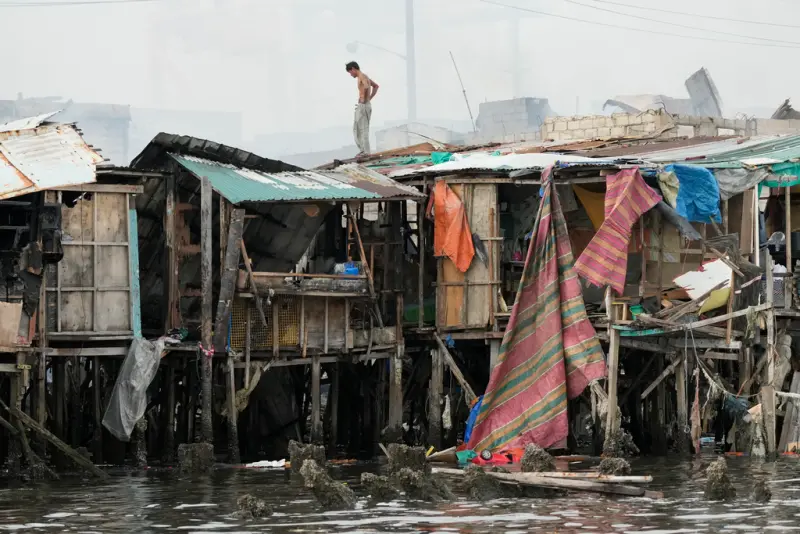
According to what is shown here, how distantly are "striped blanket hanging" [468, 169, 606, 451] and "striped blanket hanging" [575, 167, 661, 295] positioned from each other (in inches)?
11.9

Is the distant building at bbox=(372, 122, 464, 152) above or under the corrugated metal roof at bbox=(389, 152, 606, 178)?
above

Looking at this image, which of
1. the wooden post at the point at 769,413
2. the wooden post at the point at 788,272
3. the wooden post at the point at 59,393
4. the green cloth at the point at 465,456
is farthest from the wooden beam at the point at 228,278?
the wooden post at the point at 788,272

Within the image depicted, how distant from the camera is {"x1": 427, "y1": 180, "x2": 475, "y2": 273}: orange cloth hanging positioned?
82.9ft

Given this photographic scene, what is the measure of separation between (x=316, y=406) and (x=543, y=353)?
143 inches

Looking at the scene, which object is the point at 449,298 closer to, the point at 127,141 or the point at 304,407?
the point at 304,407

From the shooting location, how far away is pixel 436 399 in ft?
Result: 85.0

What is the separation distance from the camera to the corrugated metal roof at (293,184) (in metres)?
22.9

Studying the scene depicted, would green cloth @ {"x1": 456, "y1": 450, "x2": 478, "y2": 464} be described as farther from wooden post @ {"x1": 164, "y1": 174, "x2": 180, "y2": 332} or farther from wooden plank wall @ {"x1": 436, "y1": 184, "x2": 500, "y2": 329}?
wooden post @ {"x1": 164, "y1": 174, "x2": 180, "y2": 332}

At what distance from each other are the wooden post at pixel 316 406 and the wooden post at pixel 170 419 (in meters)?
2.15

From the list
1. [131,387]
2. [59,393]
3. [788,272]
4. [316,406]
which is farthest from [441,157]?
[59,393]

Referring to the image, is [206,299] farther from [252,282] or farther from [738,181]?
[738,181]

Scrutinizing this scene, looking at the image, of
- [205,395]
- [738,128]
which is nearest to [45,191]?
[205,395]

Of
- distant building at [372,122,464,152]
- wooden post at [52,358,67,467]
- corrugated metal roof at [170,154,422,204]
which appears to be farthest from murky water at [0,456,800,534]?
distant building at [372,122,464,152]

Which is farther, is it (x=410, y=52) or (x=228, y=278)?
(x=410, y=52)
